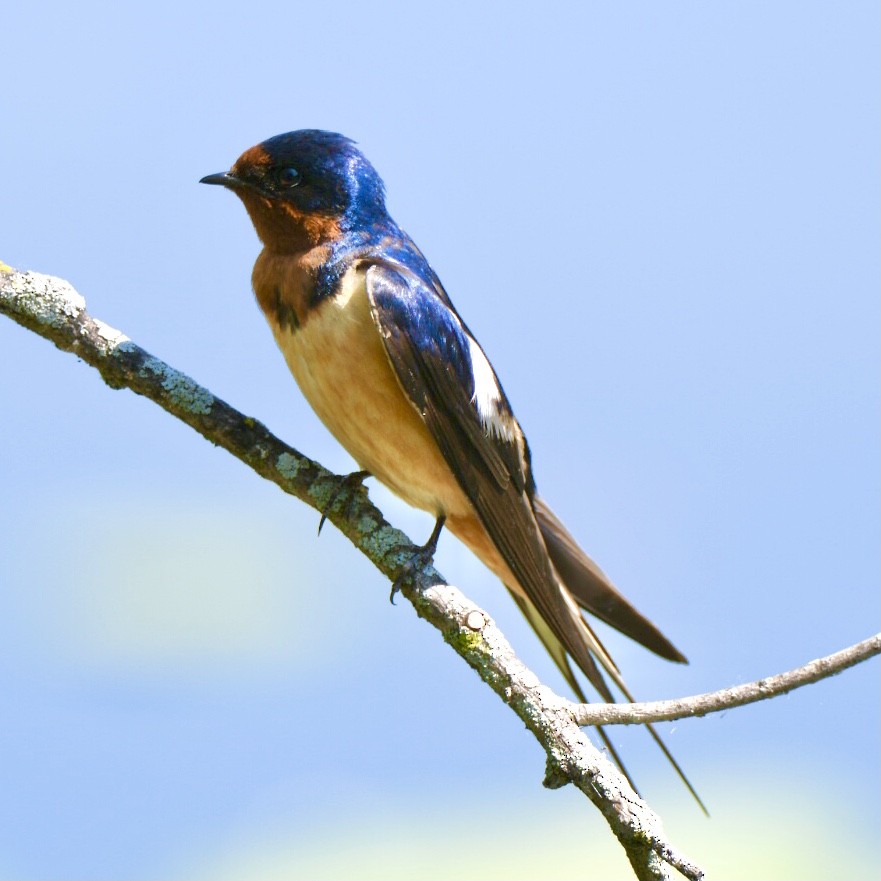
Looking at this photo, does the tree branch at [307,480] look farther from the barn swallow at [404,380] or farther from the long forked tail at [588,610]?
the long forked tail at [588,610]

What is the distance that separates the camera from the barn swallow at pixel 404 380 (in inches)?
88.4

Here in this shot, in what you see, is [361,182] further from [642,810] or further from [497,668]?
[642,810]

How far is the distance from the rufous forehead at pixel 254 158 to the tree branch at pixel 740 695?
140 cm

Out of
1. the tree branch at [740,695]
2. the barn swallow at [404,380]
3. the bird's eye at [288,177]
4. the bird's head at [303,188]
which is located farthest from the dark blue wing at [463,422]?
the tree branch at [740,695]

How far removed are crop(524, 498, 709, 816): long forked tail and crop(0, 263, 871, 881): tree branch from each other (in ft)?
1.14

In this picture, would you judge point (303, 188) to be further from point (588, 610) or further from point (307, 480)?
point (588, 610)

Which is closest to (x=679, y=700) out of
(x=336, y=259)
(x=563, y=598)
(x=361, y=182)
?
(x=563, y=598)

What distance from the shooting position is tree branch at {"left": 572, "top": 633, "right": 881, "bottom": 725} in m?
1.52

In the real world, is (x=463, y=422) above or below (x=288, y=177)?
below

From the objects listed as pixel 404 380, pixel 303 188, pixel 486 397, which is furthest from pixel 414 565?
pixel 303 188

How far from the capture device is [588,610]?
7.66ft

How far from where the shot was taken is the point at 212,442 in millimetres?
2055

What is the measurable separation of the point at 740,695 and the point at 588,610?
77cm

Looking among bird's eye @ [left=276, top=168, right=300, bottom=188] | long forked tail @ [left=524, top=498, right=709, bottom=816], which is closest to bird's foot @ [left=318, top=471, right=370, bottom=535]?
long forked tail @ [left=524, top=498, right=709, bottom=816]
